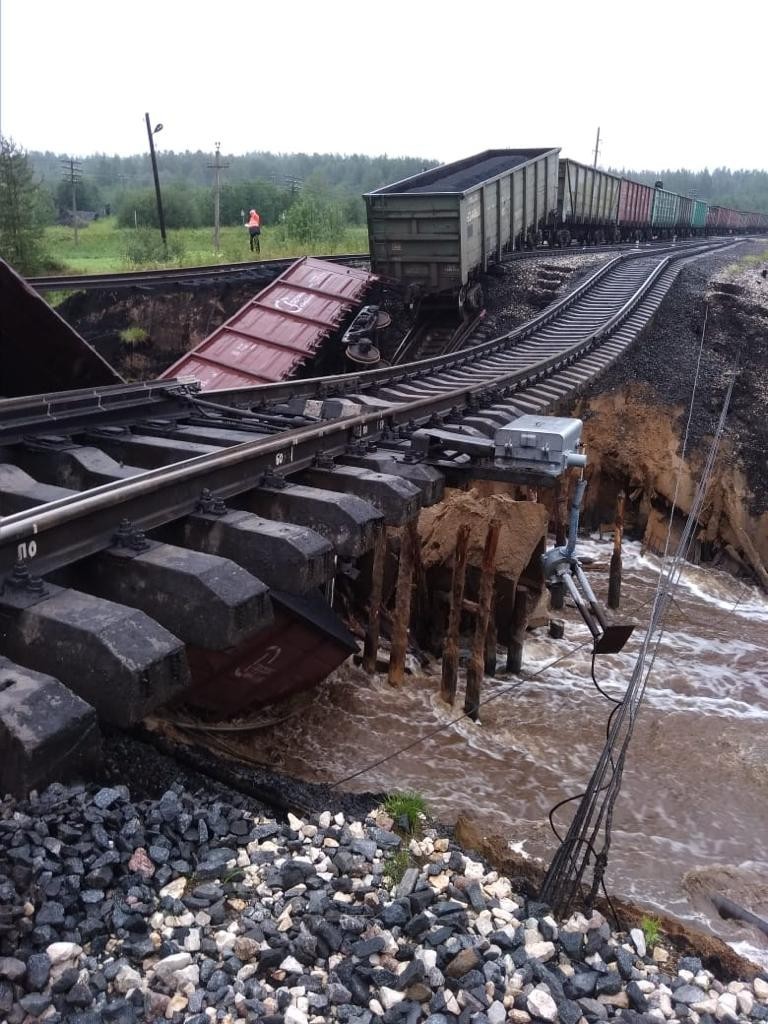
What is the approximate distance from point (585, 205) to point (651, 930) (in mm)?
23726

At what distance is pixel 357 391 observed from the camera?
872cm

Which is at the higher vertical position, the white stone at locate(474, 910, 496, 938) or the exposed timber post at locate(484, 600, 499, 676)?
the white stone at locate(474, 910, 496, 938)

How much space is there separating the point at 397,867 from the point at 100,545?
6.03ft

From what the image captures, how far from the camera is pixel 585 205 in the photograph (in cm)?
2383

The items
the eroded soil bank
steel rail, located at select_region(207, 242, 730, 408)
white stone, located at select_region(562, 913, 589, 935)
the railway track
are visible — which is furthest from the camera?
the railway track

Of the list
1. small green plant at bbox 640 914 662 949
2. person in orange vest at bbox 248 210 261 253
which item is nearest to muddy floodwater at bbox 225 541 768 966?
small green plant at bbox 640 914 662 949

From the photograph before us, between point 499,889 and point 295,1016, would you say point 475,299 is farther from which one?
point 295,1016

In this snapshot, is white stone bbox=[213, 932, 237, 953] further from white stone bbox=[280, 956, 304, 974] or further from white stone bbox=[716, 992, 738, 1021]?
white stone bbox=[716, 992, 738, 1021]

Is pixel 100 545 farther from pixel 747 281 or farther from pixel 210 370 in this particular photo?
pixel 747 281

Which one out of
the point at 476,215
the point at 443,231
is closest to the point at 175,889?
the point at 443,231

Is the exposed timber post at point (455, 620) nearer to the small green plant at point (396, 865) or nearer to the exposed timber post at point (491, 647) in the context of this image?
the exposed timber post at point (491, 647)

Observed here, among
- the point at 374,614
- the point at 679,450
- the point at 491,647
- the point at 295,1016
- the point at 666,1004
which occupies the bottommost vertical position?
the point at 491,647

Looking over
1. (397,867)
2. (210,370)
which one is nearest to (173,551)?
(397,867)

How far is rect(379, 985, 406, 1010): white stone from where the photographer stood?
8.27 ft
